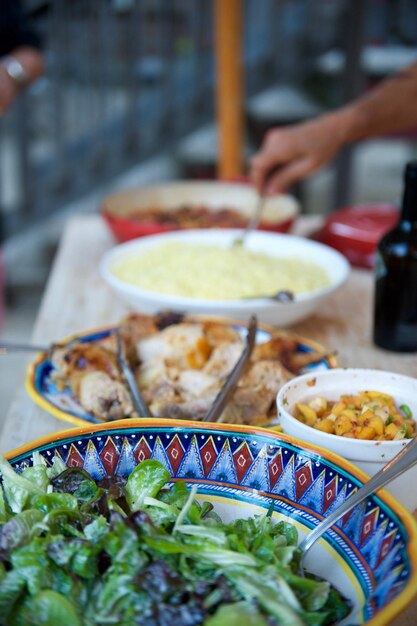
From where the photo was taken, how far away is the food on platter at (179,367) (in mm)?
1103

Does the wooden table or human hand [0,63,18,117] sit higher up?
human hand [0,63,18,117]

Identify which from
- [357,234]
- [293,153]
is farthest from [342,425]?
[293,153]

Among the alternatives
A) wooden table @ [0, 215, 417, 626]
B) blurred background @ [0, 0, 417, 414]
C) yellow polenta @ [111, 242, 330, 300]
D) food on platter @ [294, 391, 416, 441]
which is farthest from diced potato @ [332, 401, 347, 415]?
blurred background @ [0, 0, 417, 414]

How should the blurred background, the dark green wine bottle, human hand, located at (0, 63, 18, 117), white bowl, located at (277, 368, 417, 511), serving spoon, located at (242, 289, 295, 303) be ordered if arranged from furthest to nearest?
the blurred background
human hand, located at (0, 63, 18, 117)
serving spoon, located at (242, 289, 295, 303)
the dark green wine bottle
white bowl, located at (277, 368, 417, 511)

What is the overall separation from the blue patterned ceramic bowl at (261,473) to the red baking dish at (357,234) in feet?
4.01

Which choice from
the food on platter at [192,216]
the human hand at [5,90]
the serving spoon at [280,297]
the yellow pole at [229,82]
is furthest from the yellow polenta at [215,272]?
the yellow pole at [229,82]

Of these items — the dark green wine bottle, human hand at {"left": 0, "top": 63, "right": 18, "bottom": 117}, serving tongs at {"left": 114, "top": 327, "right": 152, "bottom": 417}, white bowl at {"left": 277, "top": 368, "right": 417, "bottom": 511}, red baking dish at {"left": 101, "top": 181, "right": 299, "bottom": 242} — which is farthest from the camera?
human hand at {"left": 0, "top": 63, "right": 18, "bottom": 117}

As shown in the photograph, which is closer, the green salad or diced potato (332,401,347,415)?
the green salad

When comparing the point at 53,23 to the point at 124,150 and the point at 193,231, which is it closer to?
the point at 124,150

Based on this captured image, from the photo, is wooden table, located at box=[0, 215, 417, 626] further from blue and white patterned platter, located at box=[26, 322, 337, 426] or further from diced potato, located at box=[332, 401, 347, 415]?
diced potato, located at box=[332, 401, 347, 415]

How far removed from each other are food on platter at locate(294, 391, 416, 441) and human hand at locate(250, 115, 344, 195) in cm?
134

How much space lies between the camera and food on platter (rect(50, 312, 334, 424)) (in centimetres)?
110

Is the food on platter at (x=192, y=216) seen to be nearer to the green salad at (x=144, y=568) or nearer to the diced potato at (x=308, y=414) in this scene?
the diced potato at (x=308, y=414)

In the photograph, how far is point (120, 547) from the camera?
0.64 metres
